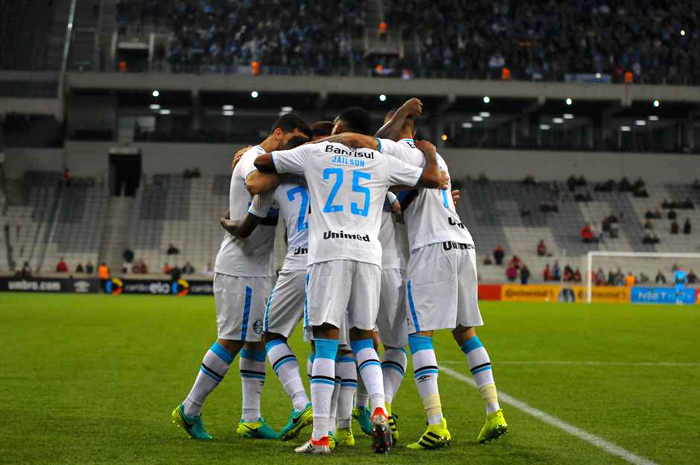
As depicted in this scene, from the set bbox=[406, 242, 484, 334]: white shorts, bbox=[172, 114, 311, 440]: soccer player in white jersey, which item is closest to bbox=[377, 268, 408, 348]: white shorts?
bbox=[406, 242, 484, 334]: white shorts

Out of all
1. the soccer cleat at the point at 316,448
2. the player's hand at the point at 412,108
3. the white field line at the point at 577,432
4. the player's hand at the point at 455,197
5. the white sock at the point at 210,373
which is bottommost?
the white field line at the point at 577,432

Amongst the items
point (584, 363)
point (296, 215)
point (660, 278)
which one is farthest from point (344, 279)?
point (660, 278)

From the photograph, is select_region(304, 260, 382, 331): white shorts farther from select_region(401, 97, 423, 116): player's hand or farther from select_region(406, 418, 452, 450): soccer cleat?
select_region(401, 97, 423, 116): player's hand

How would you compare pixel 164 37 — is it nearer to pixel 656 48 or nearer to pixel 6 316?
pixel 656 48

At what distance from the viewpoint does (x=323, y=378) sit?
683 cm

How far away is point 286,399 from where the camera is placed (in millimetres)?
10141

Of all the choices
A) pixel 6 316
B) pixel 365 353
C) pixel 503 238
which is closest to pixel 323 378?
pixel 365 353

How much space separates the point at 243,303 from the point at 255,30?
155 feet

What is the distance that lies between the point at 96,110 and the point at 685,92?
31280mm

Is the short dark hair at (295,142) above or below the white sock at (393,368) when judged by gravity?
above

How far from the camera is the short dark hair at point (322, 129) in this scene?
8047 millimetres

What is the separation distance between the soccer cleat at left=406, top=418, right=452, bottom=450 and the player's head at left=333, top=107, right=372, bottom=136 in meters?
2.20

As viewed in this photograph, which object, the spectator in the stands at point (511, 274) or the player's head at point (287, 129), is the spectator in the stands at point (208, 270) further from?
the player's head at point (287, 129)

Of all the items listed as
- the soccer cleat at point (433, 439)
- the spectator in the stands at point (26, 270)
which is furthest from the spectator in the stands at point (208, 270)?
the soccer cleat at point (433, 439)
